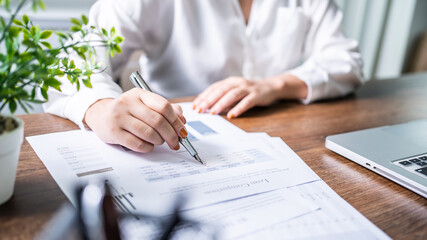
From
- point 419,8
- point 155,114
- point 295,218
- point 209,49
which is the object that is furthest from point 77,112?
point 419,8

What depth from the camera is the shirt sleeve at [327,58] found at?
84 cm

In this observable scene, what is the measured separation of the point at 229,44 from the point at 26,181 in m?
0.69

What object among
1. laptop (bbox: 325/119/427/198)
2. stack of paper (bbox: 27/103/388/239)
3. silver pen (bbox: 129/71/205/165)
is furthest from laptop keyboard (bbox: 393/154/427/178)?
silver pen (bbox: 129/71/205/165)

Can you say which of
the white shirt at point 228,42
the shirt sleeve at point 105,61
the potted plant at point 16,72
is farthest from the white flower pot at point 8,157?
the white shirt at point 228,42

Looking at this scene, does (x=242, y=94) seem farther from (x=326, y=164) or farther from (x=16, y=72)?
(x=16, y=72)

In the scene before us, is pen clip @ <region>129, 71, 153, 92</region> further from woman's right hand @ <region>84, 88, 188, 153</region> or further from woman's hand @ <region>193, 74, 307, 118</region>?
woman's hand @ <region>193, 74, 307, 118</region>

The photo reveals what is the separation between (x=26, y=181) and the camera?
0.39 metres

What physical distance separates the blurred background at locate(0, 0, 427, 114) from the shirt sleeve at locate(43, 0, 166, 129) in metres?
1.55

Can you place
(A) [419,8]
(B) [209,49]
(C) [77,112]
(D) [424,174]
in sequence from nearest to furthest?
(D) [424,174] → (C) [77,112] → (B) [209,49] → (A) [419,8]

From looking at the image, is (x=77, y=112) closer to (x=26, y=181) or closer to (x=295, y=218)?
(x=26, y=181)

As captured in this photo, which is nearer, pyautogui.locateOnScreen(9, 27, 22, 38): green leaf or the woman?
pyautogui.locateOnScreen(9, 27, 22, 38): green leaf

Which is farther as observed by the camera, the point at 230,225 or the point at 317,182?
the point at 317,182

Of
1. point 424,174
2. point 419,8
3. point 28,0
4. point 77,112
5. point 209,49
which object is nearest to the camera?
point 28,0

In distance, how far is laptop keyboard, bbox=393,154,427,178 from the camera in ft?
1.44
